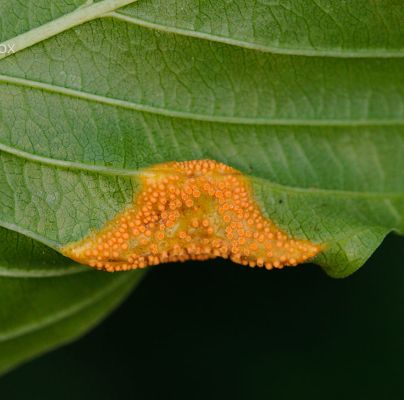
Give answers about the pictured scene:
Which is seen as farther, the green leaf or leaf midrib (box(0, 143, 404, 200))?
the green leaf

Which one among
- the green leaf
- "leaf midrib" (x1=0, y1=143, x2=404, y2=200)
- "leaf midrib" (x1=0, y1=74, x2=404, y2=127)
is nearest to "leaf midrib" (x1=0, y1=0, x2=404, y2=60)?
"leaf midrib" (x1=0, y1=74, x2=404, y2=127)

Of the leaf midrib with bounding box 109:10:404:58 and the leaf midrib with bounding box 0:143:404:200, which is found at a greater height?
the leaf midrib with bounding box 109:10:404:58

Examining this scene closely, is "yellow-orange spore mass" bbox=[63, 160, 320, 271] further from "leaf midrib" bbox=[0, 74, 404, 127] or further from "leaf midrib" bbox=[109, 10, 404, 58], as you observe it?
"leaf midrib" bbox=[109, 10, 404, 58]

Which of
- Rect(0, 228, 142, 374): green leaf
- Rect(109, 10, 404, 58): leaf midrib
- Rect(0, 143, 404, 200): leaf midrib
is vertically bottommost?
Rect(0, 228, 142, 374): green leaf

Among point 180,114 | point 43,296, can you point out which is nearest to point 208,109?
point 180,114

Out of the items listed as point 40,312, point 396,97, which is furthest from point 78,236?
point 396,97

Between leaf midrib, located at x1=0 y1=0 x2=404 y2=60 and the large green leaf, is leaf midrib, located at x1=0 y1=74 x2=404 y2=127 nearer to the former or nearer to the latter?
the large green leaf

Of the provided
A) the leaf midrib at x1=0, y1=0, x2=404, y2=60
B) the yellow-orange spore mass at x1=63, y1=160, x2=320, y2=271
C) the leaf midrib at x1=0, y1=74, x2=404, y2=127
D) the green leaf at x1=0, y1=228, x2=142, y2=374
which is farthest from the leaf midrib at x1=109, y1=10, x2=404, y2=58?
the green leaf at x1=0, y1=228, x2=142, y2=374

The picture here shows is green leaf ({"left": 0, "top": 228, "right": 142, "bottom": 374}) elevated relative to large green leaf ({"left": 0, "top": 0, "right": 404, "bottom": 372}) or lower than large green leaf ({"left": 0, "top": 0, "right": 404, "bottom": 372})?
lower
